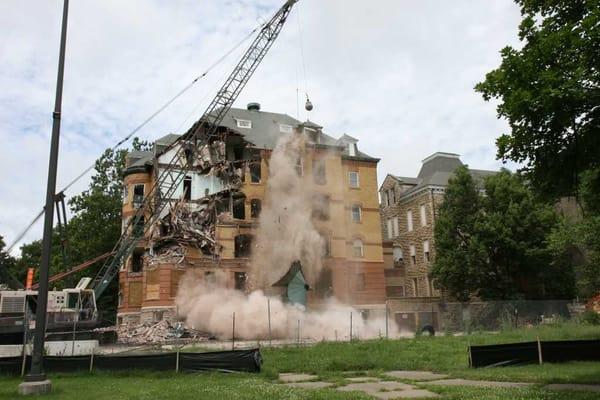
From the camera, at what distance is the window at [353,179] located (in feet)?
163

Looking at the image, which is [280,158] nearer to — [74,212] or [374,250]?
[374,250]

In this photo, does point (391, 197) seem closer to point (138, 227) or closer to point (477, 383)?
point (138, 227)

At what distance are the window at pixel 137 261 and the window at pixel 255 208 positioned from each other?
9970mm

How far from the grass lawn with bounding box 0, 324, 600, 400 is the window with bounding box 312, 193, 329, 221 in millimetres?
22603

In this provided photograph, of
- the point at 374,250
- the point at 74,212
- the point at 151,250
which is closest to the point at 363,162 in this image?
the point at 374,250

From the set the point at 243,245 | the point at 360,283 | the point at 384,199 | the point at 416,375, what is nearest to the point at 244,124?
the point at 243,245

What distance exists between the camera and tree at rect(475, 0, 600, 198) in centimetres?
1123

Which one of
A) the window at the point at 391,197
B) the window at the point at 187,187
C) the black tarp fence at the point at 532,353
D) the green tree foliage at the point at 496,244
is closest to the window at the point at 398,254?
the window at the point at 391,197

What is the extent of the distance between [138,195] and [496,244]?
3071cm

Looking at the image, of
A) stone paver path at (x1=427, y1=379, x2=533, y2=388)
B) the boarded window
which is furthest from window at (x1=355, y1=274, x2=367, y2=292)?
stone paver path at (x1=427, y1=379, x2=533, y2=388)

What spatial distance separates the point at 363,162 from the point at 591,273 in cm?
2134

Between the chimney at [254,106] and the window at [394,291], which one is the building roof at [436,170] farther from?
the chimney at [254,106]

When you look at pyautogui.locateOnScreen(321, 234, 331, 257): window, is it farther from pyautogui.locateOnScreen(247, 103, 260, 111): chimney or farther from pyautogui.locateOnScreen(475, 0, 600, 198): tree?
pyautogui.locateOnScreen(475, 0, 600, 198): tree

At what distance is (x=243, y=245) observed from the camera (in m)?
46.0
